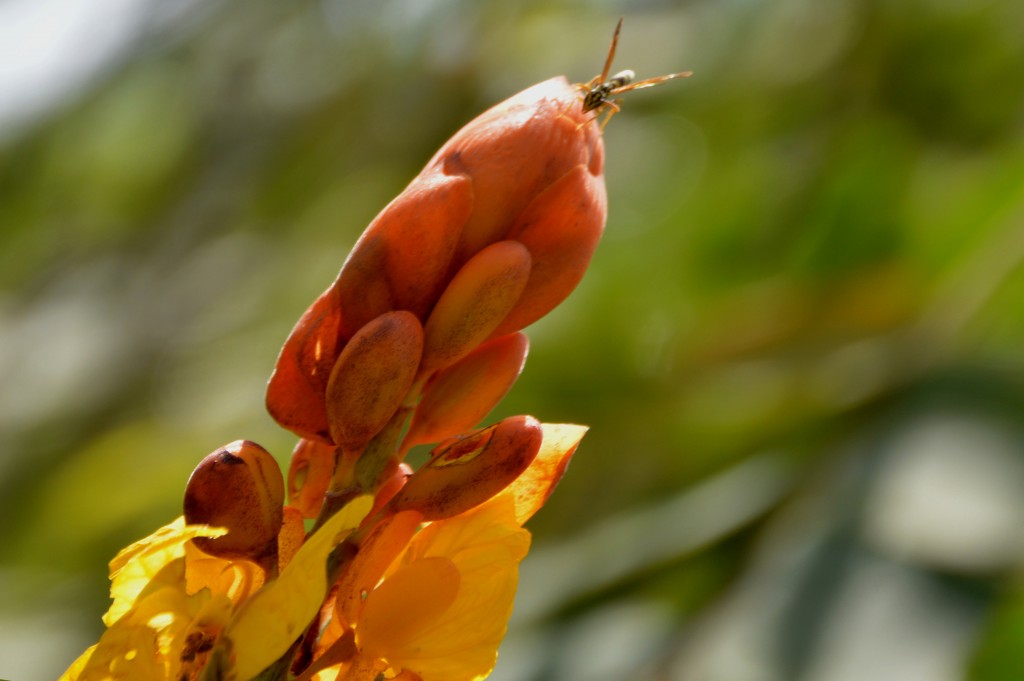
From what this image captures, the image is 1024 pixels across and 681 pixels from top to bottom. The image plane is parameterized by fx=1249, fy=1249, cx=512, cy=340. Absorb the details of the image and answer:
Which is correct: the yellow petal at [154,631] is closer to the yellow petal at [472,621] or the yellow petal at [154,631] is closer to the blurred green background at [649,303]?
the yellow petal at [472,621]

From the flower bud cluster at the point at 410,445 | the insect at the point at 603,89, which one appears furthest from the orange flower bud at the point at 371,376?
the insect at the point at 603,89

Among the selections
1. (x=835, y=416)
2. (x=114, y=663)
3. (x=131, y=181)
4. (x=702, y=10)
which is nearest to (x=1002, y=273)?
(x=835, y=416)

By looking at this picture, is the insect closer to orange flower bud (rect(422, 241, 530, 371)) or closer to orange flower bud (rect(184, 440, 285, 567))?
orange flower bud (rect(422, 241, 530, 371))

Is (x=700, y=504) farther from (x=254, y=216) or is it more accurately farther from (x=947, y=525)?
(x=254, y=216)

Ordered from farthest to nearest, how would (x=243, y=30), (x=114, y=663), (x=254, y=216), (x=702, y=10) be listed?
1. (x=243, y=30)
2. (x=254, y=216)
3. (x=702, y=10)
4. (x=114, y=663)

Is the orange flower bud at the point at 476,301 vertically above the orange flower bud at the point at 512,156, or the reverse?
the orange flower bud at the point at 512,156

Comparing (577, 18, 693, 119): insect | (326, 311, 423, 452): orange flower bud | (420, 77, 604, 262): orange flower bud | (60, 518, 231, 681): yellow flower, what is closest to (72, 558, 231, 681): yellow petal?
(60, 518, 231, 681): yellow flower
